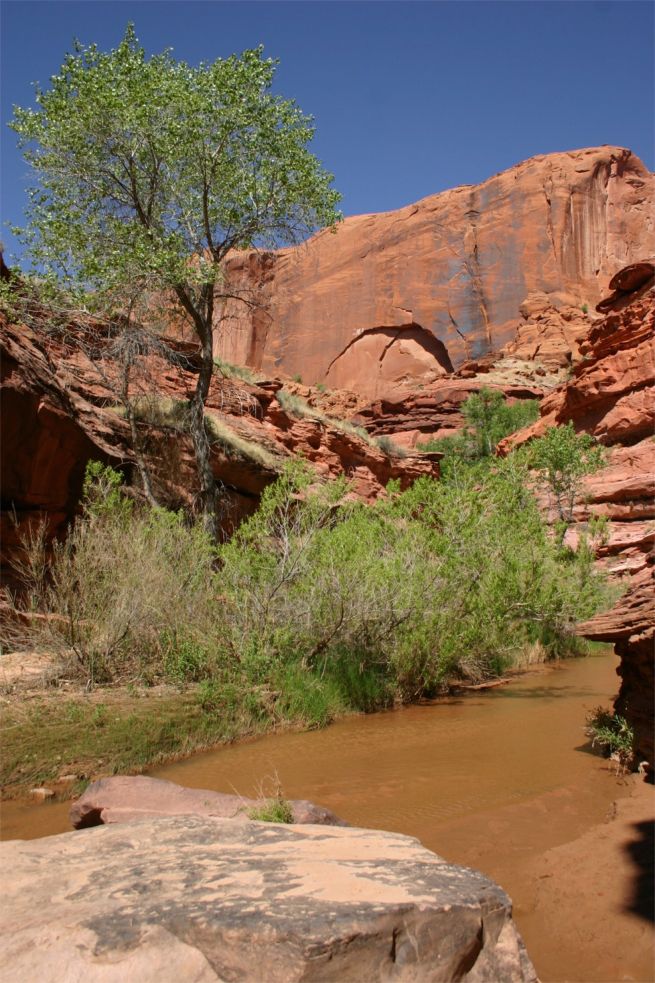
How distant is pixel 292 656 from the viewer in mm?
7652

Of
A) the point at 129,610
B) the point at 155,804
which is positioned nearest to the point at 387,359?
the point at 129,610

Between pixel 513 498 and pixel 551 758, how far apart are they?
16.9 feet

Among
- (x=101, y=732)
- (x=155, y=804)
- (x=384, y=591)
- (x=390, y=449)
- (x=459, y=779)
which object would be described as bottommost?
(x=459, y=779)

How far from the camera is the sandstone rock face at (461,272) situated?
46.9m

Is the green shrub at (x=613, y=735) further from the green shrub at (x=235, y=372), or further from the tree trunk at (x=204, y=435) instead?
the green shrub at (x=235, y=372)

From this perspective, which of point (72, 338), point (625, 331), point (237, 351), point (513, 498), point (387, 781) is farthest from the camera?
point (237, 351)

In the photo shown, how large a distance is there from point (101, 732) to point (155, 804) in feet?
6.87

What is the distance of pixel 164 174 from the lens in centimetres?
1291

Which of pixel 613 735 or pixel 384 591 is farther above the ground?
pixel 384 591

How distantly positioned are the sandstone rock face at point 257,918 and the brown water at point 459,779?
0.68 meters

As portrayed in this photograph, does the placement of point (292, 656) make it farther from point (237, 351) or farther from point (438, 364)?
point (237, 351)

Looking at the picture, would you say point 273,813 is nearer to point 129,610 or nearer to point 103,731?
point 103,731

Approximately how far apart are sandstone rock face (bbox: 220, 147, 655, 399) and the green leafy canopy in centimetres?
3214

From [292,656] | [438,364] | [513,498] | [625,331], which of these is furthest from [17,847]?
[438,364]
